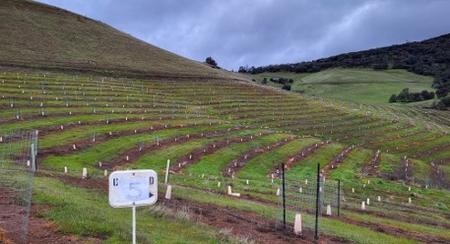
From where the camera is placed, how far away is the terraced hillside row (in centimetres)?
2145

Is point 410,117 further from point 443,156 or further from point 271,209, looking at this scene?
point 271,209

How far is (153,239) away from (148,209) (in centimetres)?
541

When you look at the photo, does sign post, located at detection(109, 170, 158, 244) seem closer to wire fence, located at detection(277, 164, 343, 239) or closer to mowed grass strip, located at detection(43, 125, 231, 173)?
wire fence, located at detection(277, 164, 343, 239)

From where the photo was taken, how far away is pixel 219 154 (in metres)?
57.1

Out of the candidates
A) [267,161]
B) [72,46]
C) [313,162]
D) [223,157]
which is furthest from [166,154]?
[72,46]

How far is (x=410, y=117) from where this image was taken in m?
121

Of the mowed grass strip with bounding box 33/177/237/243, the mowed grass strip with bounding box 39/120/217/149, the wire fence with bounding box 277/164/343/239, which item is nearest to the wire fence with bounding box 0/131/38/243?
the mowed grass strip with bounding box 33/177/237/243

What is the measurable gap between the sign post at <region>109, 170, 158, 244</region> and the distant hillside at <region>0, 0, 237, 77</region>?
96.7 metres

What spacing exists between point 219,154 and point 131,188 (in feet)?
148

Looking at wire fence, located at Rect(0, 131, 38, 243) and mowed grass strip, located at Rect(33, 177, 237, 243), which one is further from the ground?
wire fence, located at Rect(0, 131, 38, 243)

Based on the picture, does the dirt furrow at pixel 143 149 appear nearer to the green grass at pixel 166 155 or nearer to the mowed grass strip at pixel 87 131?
the green grass at pixel 166 155

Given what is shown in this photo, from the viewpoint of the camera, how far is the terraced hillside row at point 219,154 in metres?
21.5

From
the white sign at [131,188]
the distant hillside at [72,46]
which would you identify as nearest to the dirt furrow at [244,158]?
the white sign at [131,188]

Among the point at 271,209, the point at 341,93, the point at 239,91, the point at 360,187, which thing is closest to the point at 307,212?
the point at 271,209
